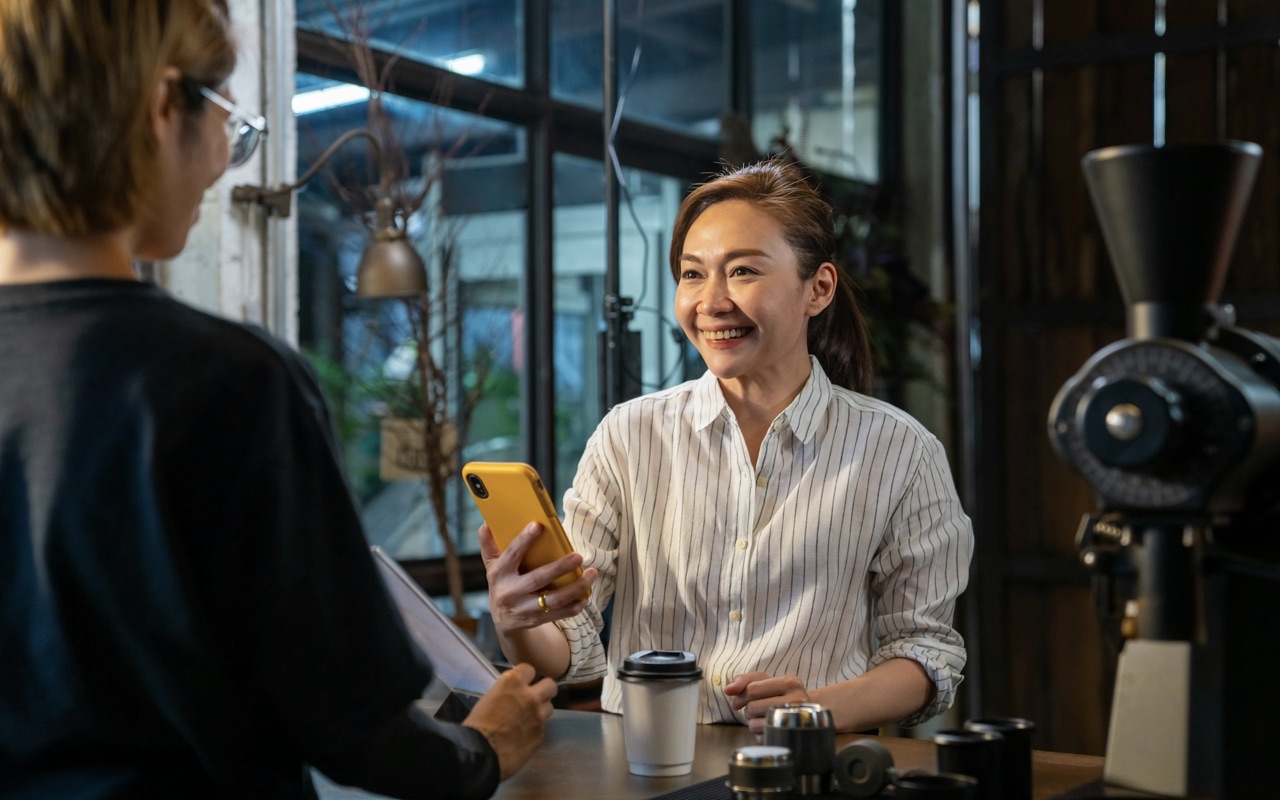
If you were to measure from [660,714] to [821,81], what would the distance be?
453 centimetres

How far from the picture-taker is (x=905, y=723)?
1.89m

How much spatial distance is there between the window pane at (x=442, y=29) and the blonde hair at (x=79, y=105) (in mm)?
2562

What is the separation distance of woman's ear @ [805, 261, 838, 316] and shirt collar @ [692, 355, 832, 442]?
95mm

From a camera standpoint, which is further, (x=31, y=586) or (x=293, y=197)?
(x=293, y=197)

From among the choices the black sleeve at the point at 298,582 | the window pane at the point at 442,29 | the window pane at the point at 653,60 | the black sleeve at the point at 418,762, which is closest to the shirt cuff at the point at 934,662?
the black sleeve at the point at 418,762

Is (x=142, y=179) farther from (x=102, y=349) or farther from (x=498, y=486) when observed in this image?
(x=498, y=486)

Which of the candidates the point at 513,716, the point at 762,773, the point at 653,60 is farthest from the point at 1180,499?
the point at 653,60

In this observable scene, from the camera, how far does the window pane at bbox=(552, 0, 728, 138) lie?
13.8 ft

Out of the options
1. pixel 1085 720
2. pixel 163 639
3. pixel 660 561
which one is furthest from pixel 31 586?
pixel 1085 720

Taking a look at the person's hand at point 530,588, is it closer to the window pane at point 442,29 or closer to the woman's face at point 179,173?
the woman's face at point 179,173

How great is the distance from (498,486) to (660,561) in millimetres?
427

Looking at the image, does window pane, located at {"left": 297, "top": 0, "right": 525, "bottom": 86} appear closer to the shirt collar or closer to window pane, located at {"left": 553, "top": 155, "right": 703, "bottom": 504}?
window pane, located at {"left": 553, "top": 155, "right": 703, "bottom": 504}

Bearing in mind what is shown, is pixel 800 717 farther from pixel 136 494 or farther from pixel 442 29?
pixel 442 29

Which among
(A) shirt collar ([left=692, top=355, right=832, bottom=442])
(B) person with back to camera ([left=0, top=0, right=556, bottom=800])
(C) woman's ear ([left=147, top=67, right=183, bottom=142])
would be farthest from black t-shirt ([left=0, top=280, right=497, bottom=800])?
(A) shirt collar ([left=692, top=355, right=832, bottom=442])
